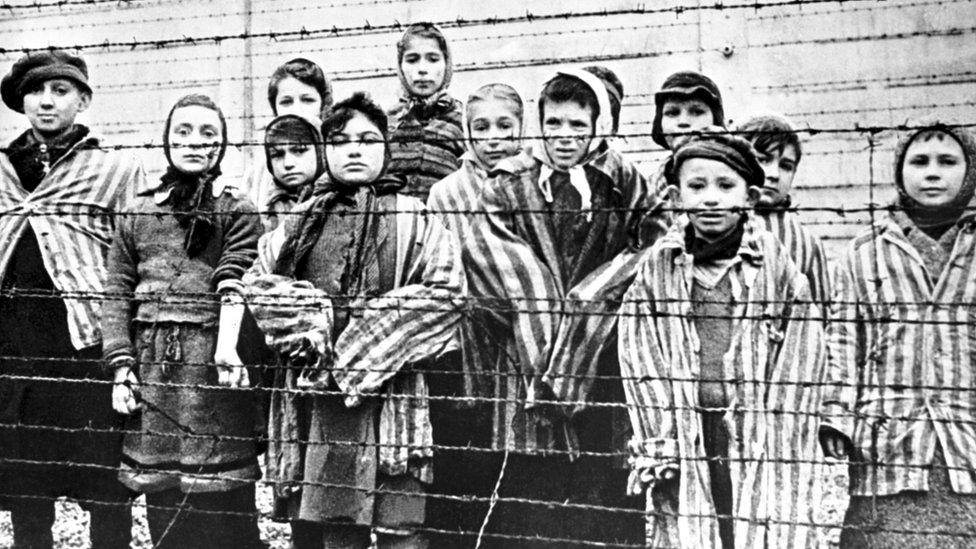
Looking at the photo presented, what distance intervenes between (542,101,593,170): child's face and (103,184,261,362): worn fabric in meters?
1.22

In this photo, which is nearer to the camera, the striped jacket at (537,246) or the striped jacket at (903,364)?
the striped jacket at (903,364)

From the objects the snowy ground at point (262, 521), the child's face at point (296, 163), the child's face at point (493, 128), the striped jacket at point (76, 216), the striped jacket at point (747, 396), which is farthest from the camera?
the striped jacket at point (76, 216)

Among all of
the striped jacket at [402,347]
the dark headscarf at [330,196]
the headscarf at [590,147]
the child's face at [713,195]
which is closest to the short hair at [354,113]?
the dark headscarf at [330,196]

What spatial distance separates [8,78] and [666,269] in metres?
2.97

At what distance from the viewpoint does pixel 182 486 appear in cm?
502

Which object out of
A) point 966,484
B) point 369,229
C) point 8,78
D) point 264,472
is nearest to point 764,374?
point 966,484

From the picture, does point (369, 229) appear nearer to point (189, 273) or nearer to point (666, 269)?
point (189, 273)

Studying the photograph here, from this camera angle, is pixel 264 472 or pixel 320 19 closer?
pixel 264 472

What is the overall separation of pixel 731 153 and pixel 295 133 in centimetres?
172

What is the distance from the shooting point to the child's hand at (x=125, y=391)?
16.7ft

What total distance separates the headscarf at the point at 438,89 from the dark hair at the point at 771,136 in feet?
3.99

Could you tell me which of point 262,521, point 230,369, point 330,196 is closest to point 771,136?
point 330,196

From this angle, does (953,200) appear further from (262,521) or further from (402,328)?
(262,521)

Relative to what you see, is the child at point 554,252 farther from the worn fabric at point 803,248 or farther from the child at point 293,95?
the child at point 293,95
